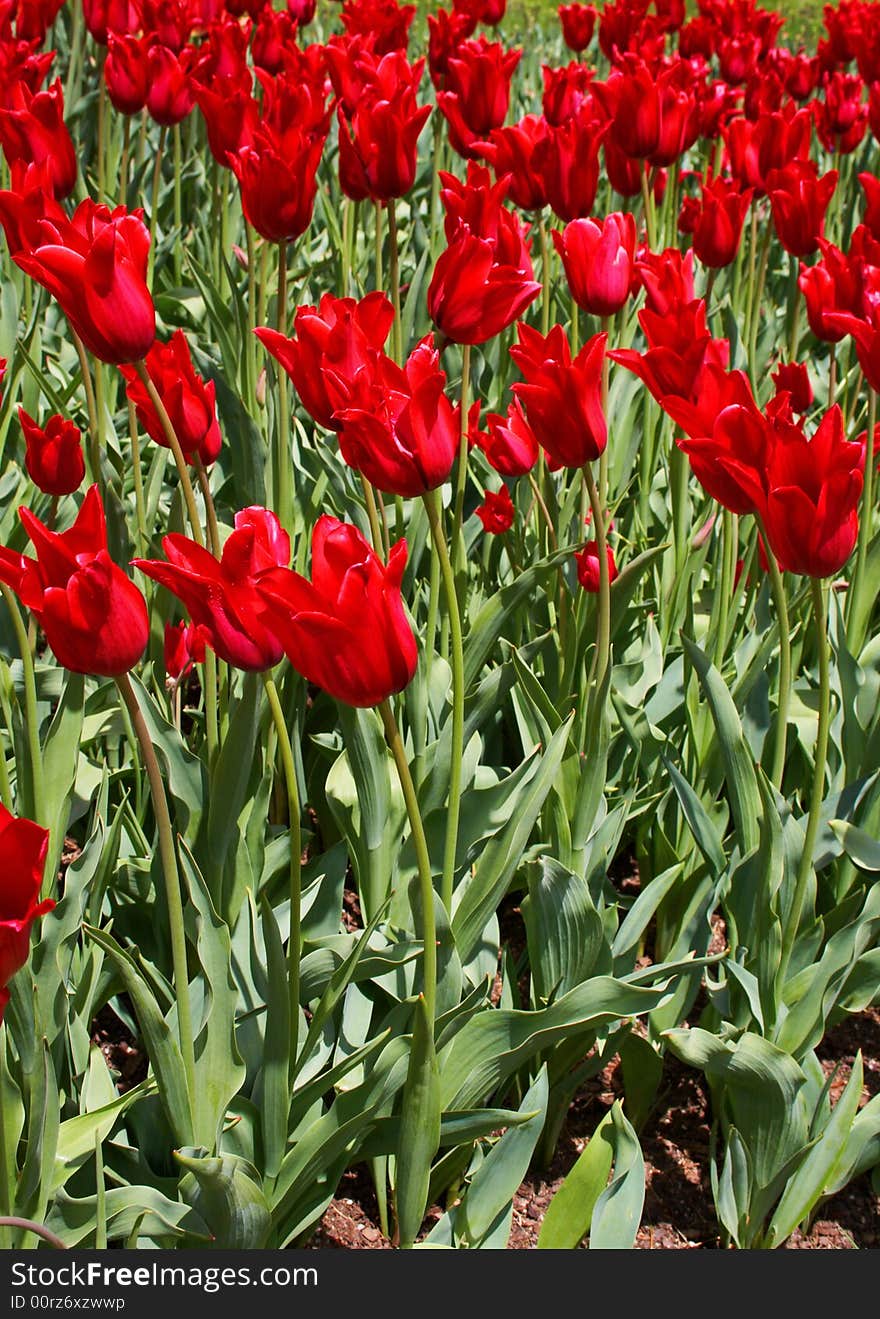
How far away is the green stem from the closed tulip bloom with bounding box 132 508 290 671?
0.57 m

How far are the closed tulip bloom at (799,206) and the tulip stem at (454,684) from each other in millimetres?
1241

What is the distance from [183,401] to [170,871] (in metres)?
0.62

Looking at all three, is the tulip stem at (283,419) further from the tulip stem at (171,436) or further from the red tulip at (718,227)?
the red tulip at (718,227)

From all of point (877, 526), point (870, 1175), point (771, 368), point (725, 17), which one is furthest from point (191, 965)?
point (725, 17)

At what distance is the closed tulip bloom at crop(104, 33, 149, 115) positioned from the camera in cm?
265

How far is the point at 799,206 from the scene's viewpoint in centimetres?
249

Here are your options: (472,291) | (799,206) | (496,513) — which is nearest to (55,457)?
(472,291)

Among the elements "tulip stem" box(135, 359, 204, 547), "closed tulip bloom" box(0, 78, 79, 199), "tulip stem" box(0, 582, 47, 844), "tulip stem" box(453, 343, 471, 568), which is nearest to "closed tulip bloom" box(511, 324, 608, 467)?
"tulip stem" box(453, 343, 471, 568)

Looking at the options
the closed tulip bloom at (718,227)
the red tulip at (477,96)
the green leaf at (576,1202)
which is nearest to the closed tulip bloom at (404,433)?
the green leaf at (576,1202)

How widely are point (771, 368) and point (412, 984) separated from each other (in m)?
2.41

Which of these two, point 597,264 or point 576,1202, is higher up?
point 597,264

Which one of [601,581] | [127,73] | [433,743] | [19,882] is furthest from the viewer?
[127,73]

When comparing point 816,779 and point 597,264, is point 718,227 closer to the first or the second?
point 597,264

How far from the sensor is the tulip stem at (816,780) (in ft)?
4.76
